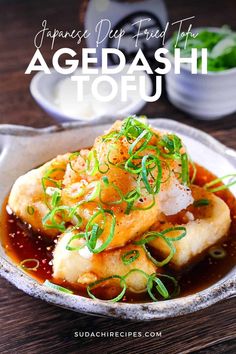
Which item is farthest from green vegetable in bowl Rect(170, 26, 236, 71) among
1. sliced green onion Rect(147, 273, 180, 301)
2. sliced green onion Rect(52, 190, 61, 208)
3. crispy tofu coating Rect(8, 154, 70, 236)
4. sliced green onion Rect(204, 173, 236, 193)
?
sliced green onion Rect(147, 273, 180, 301)

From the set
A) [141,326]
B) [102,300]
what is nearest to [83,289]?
[102,300]

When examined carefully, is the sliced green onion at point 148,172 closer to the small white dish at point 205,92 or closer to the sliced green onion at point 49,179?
the sliced green onion at point 49,179

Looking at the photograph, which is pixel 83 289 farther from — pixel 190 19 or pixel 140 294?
pixel 190 19

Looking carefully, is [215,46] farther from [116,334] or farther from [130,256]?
[116,334]

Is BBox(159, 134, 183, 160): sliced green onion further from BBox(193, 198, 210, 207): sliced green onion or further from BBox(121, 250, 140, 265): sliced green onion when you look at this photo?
BBox(121, 250, 140, 265): sliced green onion

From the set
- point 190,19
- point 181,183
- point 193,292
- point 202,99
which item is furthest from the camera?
point 190,19

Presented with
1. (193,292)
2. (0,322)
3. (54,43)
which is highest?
(54,43)
